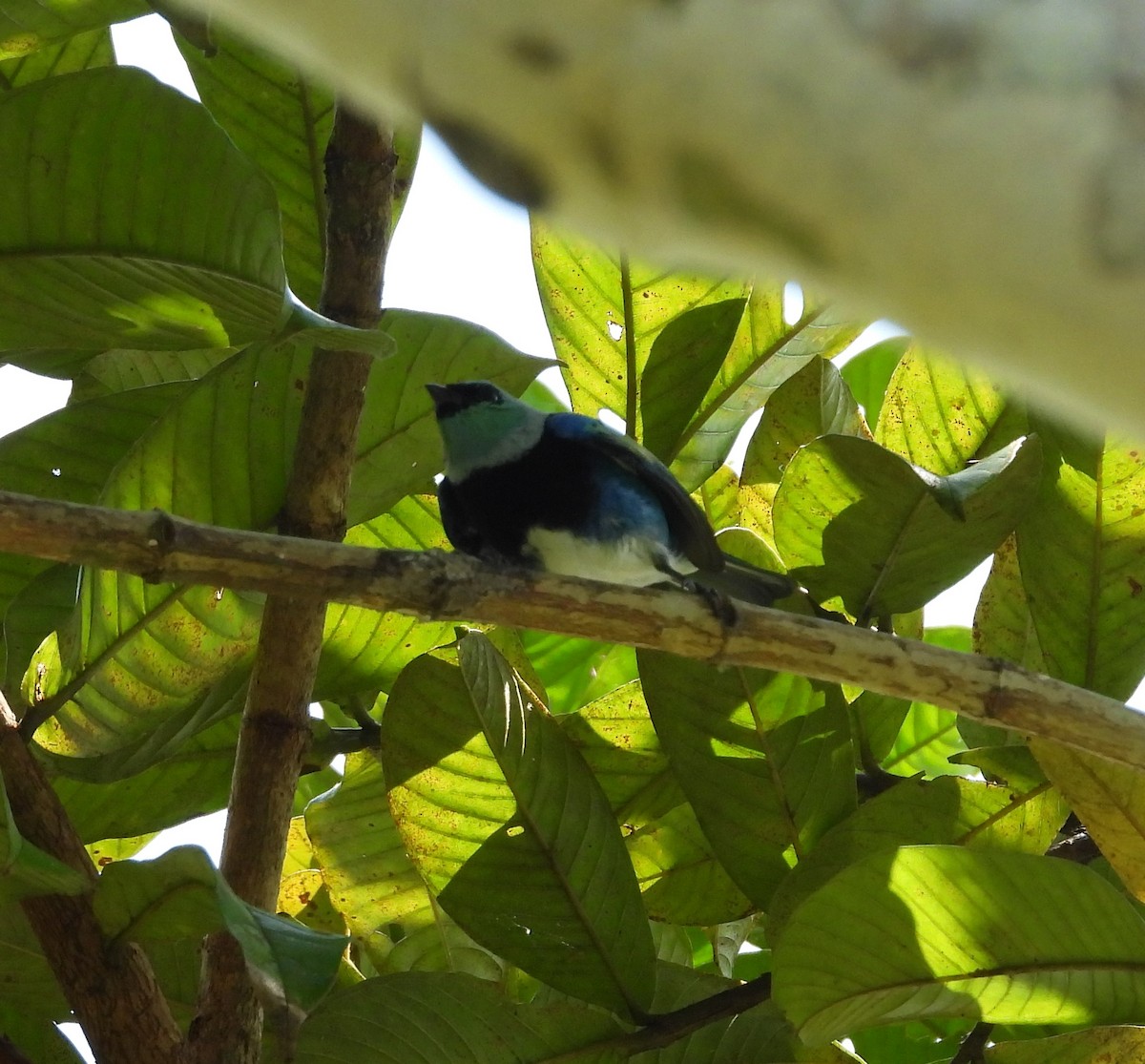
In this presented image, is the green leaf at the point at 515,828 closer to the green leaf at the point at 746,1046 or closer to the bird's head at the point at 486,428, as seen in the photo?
the green leaf at the point at 746,1046

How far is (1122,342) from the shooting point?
0.26 m

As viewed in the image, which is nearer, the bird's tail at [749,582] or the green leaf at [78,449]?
the green leaf at [78,449]

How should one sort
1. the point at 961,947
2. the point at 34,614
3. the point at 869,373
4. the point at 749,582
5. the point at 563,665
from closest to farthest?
the point at 961,947 → the point at 34,614 → the point at 749,582 → the point at 563,665 → the point at 869,373

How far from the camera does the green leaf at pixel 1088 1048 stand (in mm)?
1590

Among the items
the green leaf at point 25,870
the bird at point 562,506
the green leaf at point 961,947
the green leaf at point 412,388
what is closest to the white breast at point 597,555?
the bird at point 562,506

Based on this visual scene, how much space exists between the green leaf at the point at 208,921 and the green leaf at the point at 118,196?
63cm

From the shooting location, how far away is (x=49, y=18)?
1778 mm

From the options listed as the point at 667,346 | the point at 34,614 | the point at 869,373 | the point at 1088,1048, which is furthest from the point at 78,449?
the point at 869,373

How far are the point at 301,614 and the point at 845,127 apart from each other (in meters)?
1.37

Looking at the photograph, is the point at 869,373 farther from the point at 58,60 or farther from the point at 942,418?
the point at 58,60

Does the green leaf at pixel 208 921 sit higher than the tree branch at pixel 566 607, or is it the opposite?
the tree branch at pixel 566 607

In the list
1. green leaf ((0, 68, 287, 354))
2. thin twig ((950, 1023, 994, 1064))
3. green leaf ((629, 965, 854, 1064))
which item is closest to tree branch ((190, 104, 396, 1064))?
green leaf ((0, 68, 287, 354))

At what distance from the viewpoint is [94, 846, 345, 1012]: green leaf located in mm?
1122

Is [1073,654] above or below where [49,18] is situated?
below
